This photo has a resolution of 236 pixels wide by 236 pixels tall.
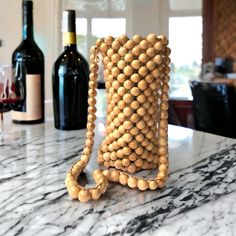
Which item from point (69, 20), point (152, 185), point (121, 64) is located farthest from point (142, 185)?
point (69, 20)

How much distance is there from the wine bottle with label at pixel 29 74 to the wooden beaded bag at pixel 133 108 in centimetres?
55

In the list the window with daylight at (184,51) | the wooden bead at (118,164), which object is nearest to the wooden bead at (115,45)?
the wooden bead at (118,164)

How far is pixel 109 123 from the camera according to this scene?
751mm

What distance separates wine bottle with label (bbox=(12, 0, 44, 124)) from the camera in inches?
48.9

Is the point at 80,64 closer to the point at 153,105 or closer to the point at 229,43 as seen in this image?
the point at 153,105

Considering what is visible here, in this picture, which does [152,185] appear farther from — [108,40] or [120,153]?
[108,40]

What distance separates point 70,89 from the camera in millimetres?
1182

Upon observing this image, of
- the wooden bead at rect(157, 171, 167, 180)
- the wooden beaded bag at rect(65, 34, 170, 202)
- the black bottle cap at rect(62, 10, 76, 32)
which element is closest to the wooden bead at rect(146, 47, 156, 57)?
the wooden beaded bag at rect(65, 34, 170, 202)

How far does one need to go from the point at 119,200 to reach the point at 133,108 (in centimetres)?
18

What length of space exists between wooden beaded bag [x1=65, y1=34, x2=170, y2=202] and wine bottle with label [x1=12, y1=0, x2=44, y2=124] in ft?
1.82

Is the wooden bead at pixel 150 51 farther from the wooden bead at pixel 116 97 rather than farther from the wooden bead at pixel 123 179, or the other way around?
the wooden bead at pixel 123 179

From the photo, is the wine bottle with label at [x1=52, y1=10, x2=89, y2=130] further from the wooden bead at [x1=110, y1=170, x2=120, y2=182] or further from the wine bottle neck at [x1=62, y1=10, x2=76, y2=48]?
the wooden bead at [x1=110, y1=170, x2=120, y2=182]

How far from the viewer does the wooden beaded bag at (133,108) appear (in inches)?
26.8

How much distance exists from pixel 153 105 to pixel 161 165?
11cm
